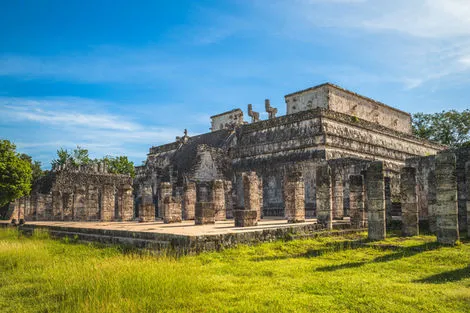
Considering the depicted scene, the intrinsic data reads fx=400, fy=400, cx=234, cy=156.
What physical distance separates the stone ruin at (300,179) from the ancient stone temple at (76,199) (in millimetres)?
58

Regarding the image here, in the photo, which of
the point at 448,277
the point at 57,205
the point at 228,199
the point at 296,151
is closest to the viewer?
the point at 448,277

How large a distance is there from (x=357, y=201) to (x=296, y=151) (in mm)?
9313

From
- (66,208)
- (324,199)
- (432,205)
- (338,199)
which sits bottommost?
(66,208)

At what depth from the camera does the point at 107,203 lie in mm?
19719

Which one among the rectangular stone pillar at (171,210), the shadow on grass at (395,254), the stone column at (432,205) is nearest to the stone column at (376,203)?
the shadow on grass at (395,254)

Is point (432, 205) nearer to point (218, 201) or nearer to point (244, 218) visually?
point (244, 218)

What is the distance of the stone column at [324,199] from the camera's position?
11945 millimetres

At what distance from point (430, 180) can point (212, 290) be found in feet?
31.7

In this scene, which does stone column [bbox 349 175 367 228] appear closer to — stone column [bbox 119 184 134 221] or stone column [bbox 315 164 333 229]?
stone column [bbox 315 164 333 229]

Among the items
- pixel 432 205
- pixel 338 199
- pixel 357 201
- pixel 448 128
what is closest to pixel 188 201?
pixel 338 199

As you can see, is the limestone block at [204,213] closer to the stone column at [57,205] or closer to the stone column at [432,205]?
the stone column at [432,205]

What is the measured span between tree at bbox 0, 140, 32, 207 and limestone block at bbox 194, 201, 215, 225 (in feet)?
45.5

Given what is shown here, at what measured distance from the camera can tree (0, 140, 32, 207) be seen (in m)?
21.9

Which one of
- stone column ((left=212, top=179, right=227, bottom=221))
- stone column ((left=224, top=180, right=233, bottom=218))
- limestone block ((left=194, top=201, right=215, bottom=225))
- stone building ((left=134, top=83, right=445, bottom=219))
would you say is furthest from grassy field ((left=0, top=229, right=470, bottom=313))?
stone column ((left=224, top=180, right=233, bottom=218))
